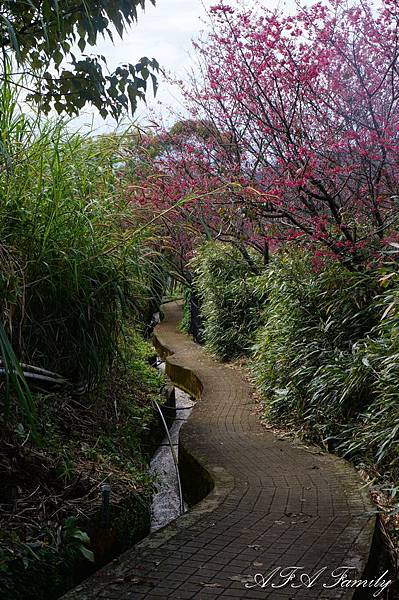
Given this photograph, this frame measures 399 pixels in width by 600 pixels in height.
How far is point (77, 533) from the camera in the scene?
3.12 m

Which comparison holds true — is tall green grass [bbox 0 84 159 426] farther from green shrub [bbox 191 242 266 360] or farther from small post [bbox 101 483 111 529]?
green shrub [bbox 191 242 266 360]

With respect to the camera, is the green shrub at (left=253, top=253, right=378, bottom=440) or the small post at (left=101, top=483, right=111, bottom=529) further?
the green shrub at (left=253, top=253, right=378, bottom=440)

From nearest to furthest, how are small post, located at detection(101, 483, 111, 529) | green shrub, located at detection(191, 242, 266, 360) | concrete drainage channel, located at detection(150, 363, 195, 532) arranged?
small post, located at detection(101, 483, 111, 529)
concrete drainage channel, located at detection(150, 363, 195, 532)
green shrub, located at detection(191, 242, 266, 360)

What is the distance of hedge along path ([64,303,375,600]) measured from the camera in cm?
281

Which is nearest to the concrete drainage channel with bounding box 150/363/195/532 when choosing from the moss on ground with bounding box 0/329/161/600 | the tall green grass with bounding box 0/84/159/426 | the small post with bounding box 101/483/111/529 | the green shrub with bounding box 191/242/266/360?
the moss on ground with bounding box 0/329/161/600

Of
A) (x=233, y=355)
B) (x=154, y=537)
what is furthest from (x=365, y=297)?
(x=233, y=355)

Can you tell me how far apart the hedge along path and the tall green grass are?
123 centimetres

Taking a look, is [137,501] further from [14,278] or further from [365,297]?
[365,297]

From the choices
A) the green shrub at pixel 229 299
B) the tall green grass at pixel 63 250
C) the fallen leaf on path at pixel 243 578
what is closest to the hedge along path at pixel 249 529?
the fallen leaf on path at pixel 243 578

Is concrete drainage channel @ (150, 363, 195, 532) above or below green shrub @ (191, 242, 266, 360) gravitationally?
below

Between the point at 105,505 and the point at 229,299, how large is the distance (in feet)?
24.7

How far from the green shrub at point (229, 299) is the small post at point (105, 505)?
6191 millimetres

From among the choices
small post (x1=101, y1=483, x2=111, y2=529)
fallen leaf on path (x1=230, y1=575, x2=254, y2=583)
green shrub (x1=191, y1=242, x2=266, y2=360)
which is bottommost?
fallen leaf on path (x1=230, y1=575, x2=254, y2=583)

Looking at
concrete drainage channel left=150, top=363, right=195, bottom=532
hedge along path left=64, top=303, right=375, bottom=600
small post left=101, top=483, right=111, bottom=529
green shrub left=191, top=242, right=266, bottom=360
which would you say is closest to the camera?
hedge along path left=64, top=303, right=375, bottom=600
